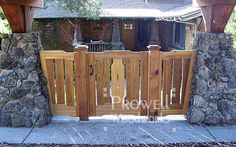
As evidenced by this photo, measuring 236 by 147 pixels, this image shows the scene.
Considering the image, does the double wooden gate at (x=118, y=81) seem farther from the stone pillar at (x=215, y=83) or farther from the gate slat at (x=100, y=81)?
the stone pillar at (x=215, y=83)

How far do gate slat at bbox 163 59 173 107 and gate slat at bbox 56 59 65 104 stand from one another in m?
1.97

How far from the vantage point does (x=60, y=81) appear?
5156mm

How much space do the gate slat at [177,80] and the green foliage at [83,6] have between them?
271 inches

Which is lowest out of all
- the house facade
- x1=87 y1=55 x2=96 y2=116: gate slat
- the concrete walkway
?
the concrete walkway

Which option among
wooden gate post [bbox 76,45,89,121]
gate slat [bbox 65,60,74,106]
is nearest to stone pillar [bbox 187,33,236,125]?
wooden gate post [bbox 76,45,89,121]

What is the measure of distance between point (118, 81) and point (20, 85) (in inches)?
71.6

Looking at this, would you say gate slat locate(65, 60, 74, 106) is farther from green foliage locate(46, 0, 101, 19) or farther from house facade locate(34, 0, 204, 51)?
house facade locate(34, 0, 204, 51)

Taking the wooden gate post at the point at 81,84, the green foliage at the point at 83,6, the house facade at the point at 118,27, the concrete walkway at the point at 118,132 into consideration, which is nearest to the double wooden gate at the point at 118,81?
the wooden gate post at the point at 81,84

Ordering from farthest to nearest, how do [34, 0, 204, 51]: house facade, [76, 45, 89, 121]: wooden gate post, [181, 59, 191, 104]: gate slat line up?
[34, 0, 204, 51]: house facade < [181, 59, 191, 104]: gate slat < [76, 45, 89, 121]: wooden gate post

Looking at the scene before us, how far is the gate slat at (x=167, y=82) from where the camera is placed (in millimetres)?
5113

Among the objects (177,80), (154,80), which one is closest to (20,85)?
(154,80)

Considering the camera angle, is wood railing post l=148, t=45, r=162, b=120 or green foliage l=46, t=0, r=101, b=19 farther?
green foliage l=46, t=0, r=101, b=19

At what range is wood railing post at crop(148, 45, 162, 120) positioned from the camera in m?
5.00

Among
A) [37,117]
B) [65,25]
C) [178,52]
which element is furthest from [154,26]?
[37,117]
